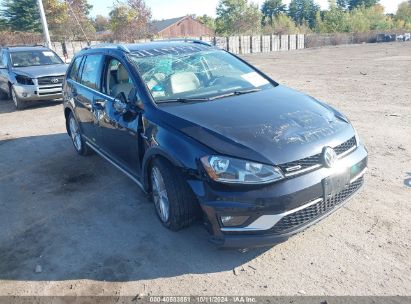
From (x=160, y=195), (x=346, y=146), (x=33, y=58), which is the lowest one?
(x=160, y=195)

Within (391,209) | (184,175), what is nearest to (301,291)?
(184,175)

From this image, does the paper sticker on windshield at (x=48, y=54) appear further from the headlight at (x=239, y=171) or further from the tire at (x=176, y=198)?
the headlight at (x=239, y=171)

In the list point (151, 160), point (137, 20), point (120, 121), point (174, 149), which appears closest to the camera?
point (174, 149)

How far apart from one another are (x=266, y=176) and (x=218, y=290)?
3.16 ft

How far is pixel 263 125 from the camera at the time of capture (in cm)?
321

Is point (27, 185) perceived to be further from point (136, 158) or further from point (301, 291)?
point (301, 291)

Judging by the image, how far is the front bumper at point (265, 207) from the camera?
2793 millimetres

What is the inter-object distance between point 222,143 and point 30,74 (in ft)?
30.5

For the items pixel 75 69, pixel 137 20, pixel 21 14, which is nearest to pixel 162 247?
pixel 75 69

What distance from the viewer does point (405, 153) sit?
5.24 metres

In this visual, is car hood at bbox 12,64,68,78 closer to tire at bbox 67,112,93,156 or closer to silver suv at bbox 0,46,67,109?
silver suv at bbox 0,46,67,109

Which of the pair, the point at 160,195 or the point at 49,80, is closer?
the point at 160,195

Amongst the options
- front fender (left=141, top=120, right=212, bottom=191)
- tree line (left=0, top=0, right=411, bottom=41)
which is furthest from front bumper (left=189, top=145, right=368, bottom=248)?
tree line (left=0, top=0, right=411, bottom=41)

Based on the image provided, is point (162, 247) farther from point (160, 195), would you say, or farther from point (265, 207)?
point (265, 207)
